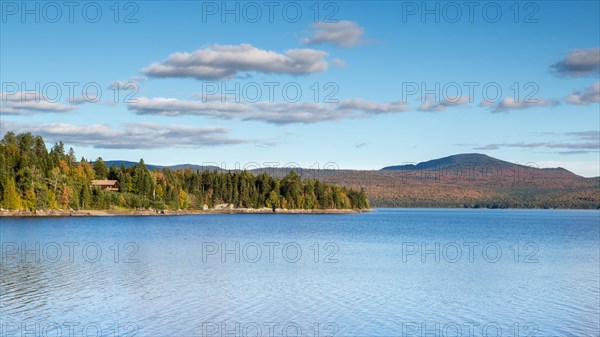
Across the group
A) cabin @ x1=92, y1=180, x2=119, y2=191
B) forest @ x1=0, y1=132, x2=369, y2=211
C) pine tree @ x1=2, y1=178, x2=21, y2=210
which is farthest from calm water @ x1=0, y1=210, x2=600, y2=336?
cabin @ x1=92, y1=180, x2=119, y2=191

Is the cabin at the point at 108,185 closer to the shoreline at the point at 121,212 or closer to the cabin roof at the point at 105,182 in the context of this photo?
the cabin roof at the point at 105,182

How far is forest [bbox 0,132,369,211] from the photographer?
121375 millimetres

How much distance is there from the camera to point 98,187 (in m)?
143

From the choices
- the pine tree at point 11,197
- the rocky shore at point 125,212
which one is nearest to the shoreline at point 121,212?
the rocky shore at point 125,212

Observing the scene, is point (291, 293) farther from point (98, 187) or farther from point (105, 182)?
point (105, 182)

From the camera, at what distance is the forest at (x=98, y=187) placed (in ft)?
398

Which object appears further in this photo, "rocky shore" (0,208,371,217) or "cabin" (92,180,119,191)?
"cabin" (92,180,119,191)

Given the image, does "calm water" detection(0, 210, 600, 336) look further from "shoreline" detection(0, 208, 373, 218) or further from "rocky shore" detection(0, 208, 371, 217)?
"rocky shore" detection(0, 208, 371, 217)

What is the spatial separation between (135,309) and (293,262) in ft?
70.2

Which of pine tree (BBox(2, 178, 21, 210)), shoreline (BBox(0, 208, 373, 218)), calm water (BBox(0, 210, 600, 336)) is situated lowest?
calm water (BBox(0, 210, 600, 336))

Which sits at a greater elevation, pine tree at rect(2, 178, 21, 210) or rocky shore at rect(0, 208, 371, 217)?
pine tree at rect(2, 178, 21, 210)

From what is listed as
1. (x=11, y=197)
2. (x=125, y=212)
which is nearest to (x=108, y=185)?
(x=125, y=212)

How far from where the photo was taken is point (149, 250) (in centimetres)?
5572

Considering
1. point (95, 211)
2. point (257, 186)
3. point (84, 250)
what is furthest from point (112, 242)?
point (257, 186)
